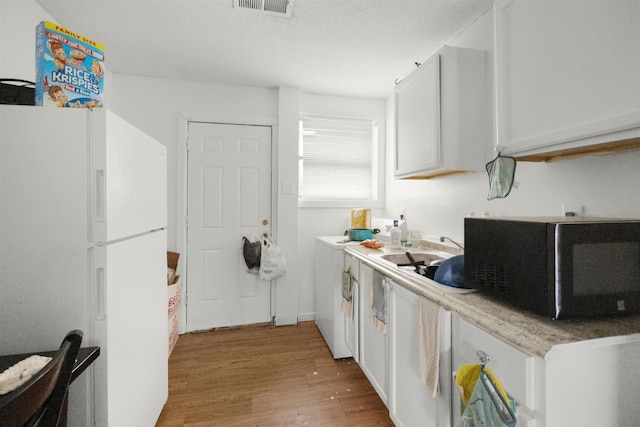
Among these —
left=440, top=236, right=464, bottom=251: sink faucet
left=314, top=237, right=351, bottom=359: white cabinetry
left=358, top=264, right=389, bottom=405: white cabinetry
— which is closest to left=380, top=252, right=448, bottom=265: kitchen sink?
left=440, top=236, right=464, bottom=251: sink faucet

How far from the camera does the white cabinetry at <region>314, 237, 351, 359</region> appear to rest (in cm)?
226

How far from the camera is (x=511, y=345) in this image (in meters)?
0.79

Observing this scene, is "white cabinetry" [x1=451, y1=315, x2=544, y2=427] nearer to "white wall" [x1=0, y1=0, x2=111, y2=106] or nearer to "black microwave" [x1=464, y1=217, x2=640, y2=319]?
"black microwave" [x1=464, y1=217, x2=640, y2=319]

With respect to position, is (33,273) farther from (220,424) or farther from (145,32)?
(145,32)

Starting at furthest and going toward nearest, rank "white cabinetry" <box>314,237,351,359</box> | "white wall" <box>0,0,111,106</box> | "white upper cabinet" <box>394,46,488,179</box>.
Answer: "white cabinetry" <box>314,237,351,359</box>, "white upper cabinet" <box>394,46,488,179</box>, "white wall" <box>0,0,111,106</box>

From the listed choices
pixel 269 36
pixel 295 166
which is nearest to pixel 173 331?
pixel 295 166

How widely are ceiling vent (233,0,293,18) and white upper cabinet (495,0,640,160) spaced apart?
3.76ft

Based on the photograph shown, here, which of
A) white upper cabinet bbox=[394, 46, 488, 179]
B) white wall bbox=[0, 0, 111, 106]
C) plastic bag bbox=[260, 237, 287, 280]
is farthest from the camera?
plastic bag bbox=[260, 237, 287, 280]

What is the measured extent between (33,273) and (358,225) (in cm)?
239

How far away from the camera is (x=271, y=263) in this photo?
272cm

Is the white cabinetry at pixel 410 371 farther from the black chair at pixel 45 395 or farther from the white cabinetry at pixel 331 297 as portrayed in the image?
the black chair at pixel 45 395

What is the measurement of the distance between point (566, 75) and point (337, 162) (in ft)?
7.36

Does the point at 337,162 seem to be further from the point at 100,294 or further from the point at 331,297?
the point at 100,294

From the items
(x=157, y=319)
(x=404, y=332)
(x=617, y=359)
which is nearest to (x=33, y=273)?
(x=157, y=319)
